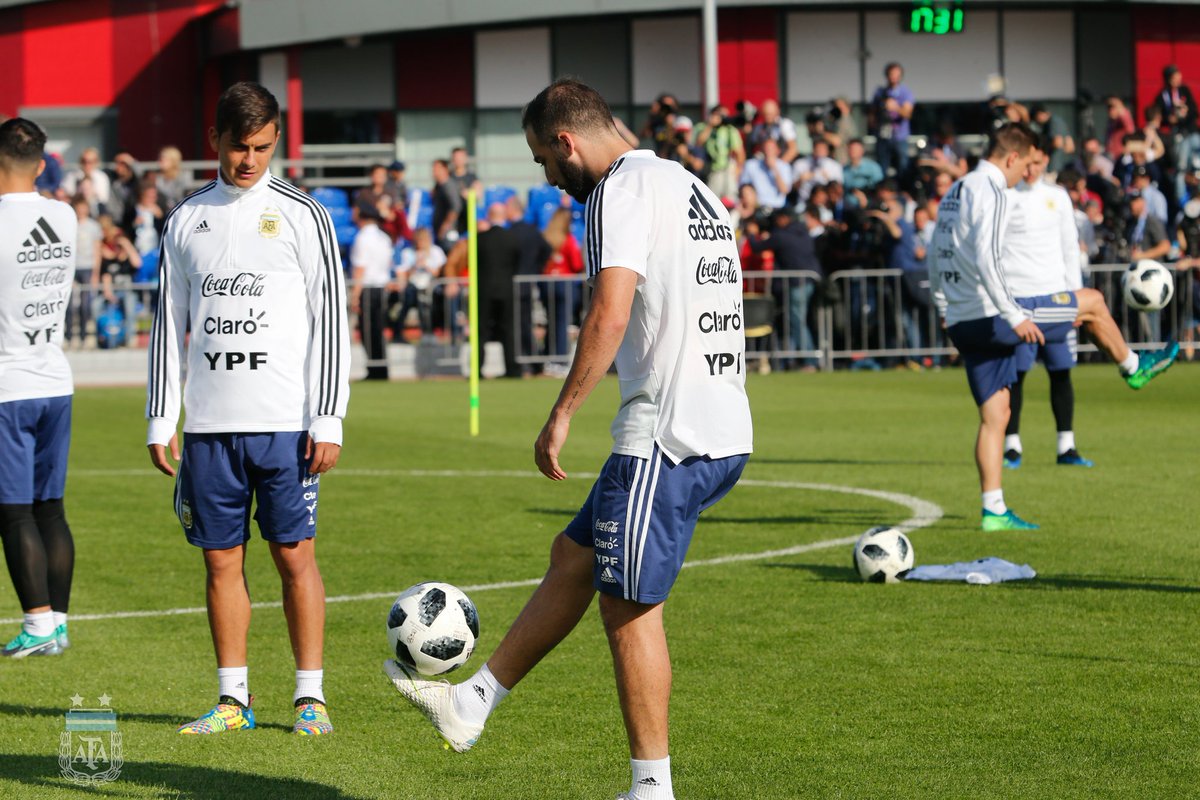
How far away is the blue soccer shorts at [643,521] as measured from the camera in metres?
5.04

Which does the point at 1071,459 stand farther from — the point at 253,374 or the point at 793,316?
the point at 793,316

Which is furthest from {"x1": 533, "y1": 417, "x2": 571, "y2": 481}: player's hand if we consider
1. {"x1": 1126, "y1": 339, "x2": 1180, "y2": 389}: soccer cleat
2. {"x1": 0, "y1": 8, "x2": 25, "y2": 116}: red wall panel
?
{"x1": 0, "y1": 8, "x2": 25, "y2": 116}: red wall panel

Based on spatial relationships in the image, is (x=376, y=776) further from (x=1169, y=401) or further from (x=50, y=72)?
(x=50, y=72)

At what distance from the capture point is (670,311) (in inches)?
200

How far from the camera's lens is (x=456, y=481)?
13.9 m

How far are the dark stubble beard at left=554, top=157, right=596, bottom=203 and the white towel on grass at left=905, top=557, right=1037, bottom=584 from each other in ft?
15.1

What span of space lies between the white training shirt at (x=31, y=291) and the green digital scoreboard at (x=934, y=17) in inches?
867

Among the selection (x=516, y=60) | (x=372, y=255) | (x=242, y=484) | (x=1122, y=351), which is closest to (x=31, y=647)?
(x=242, y=484)

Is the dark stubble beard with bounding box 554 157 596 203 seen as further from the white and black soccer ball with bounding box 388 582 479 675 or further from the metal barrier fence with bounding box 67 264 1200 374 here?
the metal barrier fence with bounding box 67 264 1200 374

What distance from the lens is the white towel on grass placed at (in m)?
9.19

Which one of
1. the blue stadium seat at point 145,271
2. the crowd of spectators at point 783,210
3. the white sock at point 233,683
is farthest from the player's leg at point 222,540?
the blue stadium seat at point 145,271

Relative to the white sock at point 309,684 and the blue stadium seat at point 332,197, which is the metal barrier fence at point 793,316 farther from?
the white sock at point 309,684

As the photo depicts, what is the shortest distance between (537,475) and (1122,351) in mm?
4675

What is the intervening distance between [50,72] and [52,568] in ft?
104
